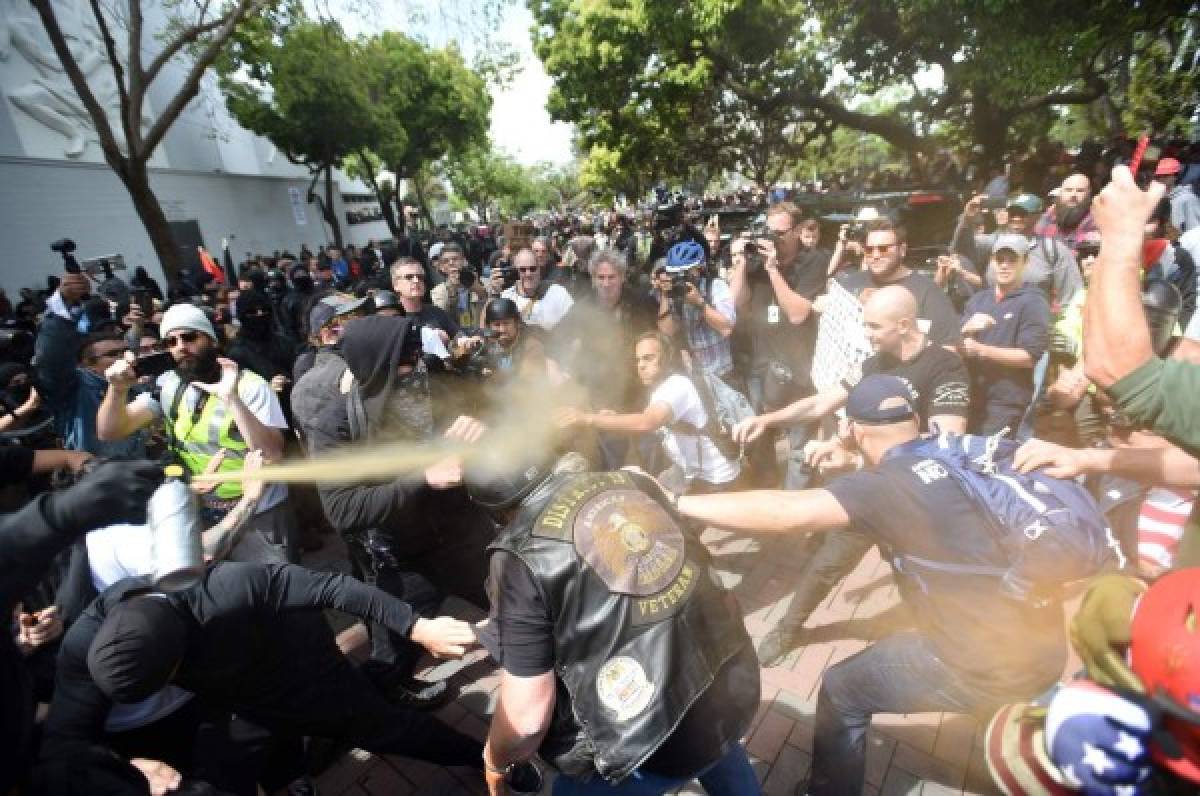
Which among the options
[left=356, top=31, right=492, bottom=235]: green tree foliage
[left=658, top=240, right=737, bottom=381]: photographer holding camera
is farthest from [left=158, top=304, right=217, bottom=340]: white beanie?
[left=356, top=31, right=492, bottom=235]: green tree foliage

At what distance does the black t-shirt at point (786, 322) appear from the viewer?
5.08 metres

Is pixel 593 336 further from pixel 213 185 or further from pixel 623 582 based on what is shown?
pixel 213 185

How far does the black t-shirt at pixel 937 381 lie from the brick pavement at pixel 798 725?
1404 mm

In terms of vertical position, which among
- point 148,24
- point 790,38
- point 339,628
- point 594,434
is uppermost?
point 148,24

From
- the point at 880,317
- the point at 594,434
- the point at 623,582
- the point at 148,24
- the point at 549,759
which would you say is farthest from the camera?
the point at 148,24

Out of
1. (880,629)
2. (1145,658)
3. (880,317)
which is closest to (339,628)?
(880,629)

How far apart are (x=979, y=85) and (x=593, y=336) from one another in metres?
15.0

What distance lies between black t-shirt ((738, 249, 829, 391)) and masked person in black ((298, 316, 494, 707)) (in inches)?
119

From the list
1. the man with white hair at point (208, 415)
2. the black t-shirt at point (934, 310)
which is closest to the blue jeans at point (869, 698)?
the black t-shirt at point (934, 310)

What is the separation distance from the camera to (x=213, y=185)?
2400cm

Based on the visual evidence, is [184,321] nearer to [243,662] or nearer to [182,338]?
[182,338]

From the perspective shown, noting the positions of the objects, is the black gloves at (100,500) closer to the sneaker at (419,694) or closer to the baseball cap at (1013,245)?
the sneaker at (419,694)

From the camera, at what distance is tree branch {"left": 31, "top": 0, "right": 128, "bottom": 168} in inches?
362

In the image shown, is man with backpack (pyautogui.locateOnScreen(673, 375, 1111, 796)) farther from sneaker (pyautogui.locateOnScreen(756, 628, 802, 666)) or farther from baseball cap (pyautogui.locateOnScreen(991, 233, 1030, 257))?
baseball cap (pyautogui.locateOnScreen(991, 233, 1030, 257))
